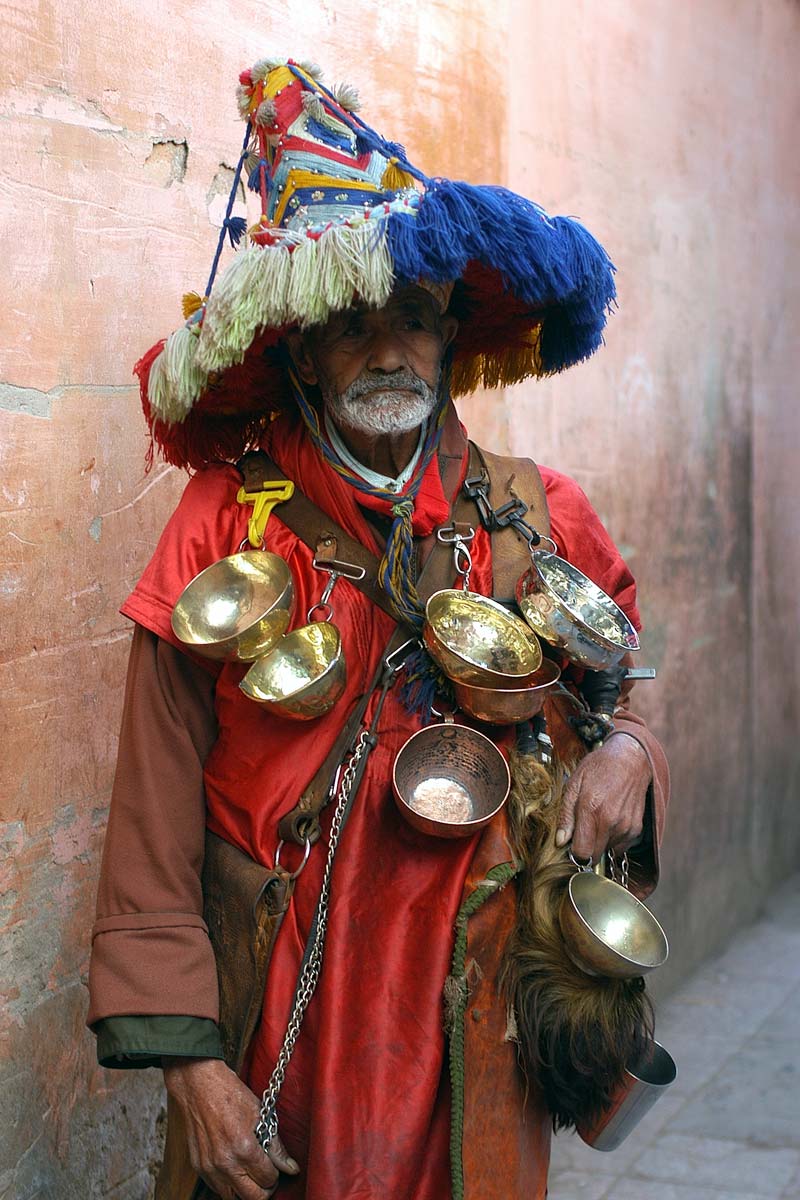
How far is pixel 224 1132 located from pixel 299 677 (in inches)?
27.2

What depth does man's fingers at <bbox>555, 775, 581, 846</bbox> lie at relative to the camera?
224 centimetres

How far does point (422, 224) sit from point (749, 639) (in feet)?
13.9

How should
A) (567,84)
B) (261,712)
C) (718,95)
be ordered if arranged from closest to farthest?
1. (261,712)
2. (567,84)
3. (718,95)

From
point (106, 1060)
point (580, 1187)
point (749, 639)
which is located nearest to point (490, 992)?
point (106, 1060)

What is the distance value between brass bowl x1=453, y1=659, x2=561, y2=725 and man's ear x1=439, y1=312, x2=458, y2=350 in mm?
667

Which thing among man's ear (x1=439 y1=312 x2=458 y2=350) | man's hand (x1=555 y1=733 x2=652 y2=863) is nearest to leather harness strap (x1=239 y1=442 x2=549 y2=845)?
man's ear (x1=439 y1=312 x2=458 y2=350)

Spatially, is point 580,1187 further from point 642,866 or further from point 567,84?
point 567,84

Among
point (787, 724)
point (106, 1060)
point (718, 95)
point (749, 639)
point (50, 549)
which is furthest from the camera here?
point (787, 724)

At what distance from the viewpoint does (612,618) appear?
2414 mm

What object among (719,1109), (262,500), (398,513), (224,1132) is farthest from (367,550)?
(719,1109)

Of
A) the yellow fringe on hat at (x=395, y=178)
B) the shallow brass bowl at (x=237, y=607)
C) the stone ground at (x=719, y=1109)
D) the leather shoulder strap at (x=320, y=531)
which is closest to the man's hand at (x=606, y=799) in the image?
the leather shoulder strap at (x=320, y=531)

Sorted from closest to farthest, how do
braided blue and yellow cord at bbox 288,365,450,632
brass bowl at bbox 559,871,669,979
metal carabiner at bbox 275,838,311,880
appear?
brass bowl at bbox 559,871,669,979
metal carabiner at bbox 275,838,311,880
braided blue and yellow cord at bbox 288,365,450,632

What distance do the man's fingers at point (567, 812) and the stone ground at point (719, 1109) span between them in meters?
2.02

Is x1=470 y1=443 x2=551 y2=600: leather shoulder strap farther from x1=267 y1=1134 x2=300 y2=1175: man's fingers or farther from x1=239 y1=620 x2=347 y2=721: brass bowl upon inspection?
x1=267 y1=1134 x2=300 y2=1175: man's fingers
